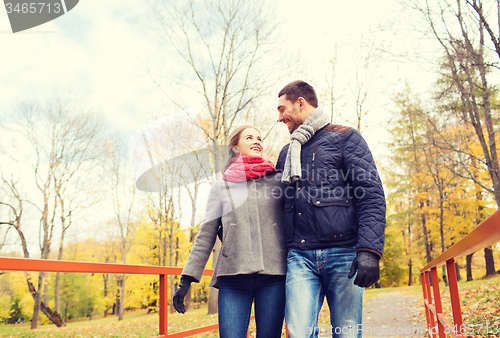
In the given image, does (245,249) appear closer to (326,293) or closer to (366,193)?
(326,293)

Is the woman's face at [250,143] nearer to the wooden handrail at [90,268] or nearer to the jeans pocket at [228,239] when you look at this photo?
the jeans pocket at [228,239]

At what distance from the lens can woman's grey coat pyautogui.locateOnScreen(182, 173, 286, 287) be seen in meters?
1.86

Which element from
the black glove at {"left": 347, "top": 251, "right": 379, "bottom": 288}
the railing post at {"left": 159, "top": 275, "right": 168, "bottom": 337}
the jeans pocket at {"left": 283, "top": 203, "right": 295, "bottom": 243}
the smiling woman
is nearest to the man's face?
the smiling woman

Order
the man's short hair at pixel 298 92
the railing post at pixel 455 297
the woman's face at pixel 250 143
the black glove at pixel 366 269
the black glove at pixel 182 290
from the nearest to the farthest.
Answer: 1. the black glove at pixel 366 269
2. the railing post at pixel 455 297
3. the black glove at pixel 182 290
4. the man's short hair at pixel 298 92
5. the woman's face at pixel 250 143

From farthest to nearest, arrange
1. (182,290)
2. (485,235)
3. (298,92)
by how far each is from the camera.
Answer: (298,92) → (182,290) → (485,235)

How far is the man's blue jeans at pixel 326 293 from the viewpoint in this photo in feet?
5.33

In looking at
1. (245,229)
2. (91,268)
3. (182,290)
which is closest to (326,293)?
(245,229)

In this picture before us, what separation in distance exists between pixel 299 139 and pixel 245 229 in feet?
2.03

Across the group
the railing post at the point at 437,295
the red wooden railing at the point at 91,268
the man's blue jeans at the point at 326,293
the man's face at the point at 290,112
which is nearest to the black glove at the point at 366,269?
the man's blue jeans at the point at 326,293

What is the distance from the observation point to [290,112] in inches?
81.6

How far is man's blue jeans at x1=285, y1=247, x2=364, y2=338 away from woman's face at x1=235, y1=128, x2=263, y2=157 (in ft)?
2.56

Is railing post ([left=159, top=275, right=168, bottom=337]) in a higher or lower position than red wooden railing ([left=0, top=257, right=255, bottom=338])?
lower

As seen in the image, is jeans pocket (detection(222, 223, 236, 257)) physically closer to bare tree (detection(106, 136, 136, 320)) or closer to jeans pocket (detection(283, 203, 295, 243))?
jeans pocket (detection(283, 203, 295, 243))

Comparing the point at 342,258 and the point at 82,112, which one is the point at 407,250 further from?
the point at 342,258
